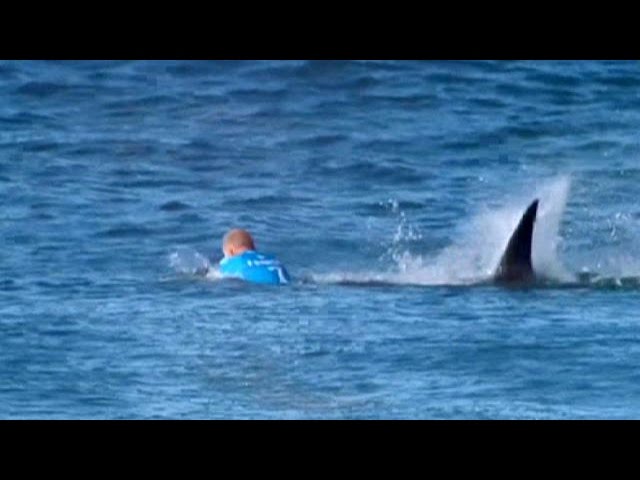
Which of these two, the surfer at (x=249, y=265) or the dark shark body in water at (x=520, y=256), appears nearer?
the surfer at (x=249, y=265)

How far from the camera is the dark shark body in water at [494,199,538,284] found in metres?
8.81

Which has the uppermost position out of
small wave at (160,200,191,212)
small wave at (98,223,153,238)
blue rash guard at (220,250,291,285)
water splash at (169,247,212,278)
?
small wave at (160,200,191,212)

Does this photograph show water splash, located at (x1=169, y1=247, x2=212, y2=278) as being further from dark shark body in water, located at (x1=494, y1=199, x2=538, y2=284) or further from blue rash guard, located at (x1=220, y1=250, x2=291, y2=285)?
dark shark body in water, located at (x1=494, y1=199, x2=538, y2=284)

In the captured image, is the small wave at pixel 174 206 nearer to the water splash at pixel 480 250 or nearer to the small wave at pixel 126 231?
the small wave at pixel 126 231

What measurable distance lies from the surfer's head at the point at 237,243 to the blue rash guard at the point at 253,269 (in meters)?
0.08

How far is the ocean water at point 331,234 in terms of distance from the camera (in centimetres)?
745

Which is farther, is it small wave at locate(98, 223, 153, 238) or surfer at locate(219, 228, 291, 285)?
small wave at locate(98, 223, 153, 238)

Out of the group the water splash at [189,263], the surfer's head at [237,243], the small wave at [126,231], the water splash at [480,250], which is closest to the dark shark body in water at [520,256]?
the water splash at [480,250]

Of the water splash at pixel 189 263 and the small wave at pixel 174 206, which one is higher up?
the small wave at pixel 174 206

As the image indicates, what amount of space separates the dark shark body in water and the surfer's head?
1.24 m

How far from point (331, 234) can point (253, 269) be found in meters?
0.56

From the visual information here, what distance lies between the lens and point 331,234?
894 centimetres

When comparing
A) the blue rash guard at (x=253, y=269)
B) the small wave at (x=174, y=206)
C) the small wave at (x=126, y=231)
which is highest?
the small wave at (x=174, y=206)

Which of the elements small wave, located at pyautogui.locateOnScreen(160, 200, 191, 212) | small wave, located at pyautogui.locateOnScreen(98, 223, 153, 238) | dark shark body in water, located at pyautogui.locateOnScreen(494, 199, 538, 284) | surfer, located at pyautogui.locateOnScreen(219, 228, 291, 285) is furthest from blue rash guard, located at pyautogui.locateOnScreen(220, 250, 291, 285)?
dark shark body in water, located at pyautogui.locateOnScreen(494, 199, 538, 284)
